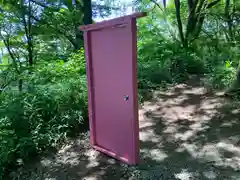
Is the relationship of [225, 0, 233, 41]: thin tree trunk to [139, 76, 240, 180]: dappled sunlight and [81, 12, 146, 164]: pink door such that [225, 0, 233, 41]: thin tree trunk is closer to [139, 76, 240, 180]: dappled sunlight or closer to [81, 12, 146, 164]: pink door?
[139, 76, 240, 180]: dappled sunlight

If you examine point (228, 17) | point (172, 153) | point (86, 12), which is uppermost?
point (86, 12)

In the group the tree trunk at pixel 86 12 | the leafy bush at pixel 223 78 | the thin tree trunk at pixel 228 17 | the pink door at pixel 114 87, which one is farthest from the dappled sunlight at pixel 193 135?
the thin tree trunk at pixel 228 17

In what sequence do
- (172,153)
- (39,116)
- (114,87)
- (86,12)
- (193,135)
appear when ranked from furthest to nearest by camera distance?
(86,12), (39,116), (193,135), (172,153), (114,87)

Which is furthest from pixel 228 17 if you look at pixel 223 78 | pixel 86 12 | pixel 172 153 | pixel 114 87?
pixel 114 87

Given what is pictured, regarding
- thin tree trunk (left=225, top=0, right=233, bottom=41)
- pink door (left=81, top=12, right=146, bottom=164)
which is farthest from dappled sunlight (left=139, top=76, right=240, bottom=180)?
thin tree trunk (left=225, top=0, right=233, bottom=41)

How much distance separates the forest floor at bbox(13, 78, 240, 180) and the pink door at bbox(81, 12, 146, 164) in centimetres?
23

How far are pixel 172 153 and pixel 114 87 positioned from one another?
1113 mm

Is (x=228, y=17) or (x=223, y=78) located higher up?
(x=228, y=17)

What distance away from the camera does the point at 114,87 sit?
265 centimetres

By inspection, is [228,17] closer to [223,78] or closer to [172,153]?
[223,78]

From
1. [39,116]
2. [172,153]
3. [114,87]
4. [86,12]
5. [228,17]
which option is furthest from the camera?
[228,17]

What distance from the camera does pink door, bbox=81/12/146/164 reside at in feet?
7.80

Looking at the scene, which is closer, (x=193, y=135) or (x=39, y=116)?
(x=193, y=135)

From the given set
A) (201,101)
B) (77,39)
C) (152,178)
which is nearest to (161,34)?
(77,39)
